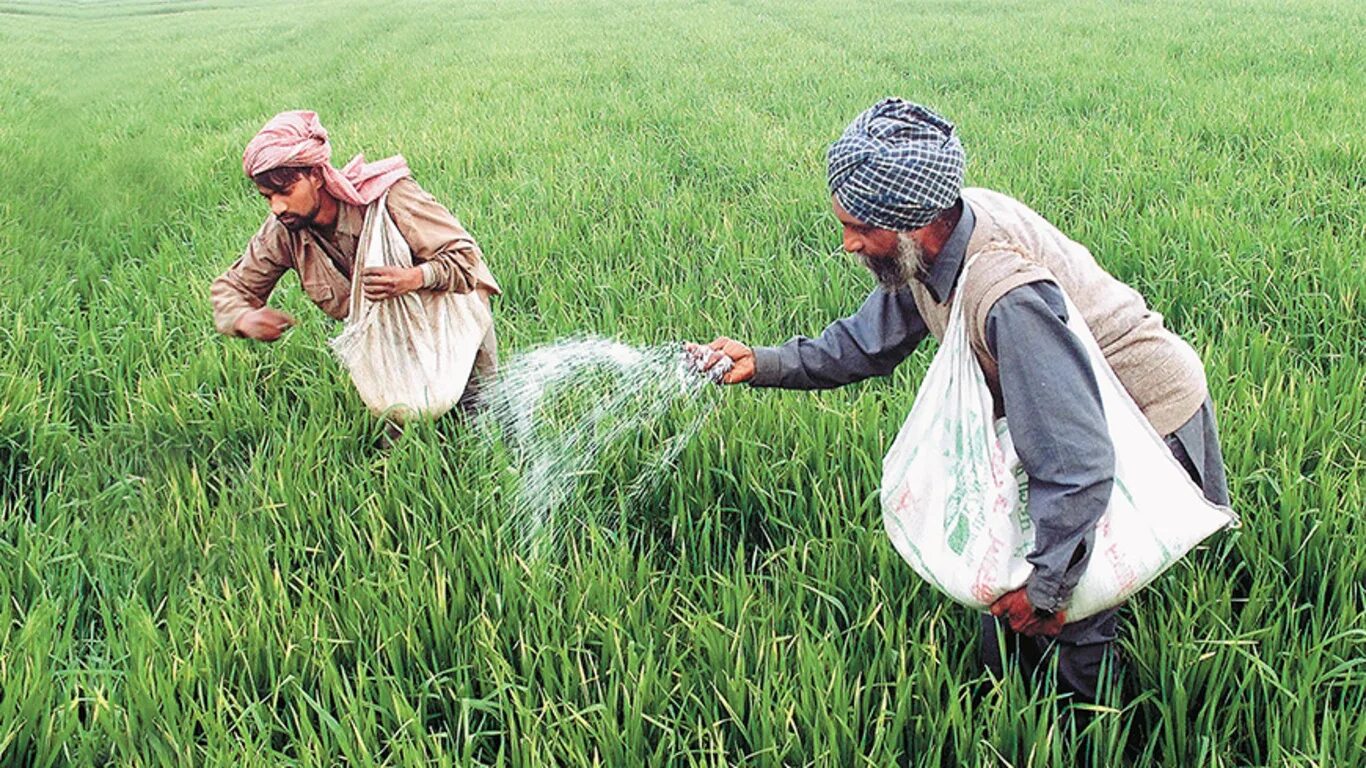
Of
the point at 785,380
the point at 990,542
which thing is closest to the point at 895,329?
the point at 785,380

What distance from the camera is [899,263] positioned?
1604 millimetres

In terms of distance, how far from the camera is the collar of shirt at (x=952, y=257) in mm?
1570

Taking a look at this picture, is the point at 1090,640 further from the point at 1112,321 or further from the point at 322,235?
the point at 322,235

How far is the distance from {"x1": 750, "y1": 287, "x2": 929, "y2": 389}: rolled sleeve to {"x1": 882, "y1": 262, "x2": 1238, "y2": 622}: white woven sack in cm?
29

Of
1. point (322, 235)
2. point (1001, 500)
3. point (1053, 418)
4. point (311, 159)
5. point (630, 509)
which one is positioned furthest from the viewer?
point (322, 235)

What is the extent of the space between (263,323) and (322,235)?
9.4 inches

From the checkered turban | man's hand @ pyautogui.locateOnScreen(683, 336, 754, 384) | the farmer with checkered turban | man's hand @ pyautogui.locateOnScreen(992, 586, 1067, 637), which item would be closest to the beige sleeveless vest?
the farmer with checkered turban

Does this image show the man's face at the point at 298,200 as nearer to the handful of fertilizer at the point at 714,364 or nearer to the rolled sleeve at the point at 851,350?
the handful of fertilizer at the point at 714,364

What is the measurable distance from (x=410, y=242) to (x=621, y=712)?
46.5 inches

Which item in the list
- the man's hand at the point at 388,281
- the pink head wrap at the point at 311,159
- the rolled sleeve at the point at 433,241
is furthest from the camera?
the rolled sleeve at the point at 433,241

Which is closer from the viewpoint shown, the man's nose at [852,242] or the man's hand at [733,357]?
the man's nose at [852,242]

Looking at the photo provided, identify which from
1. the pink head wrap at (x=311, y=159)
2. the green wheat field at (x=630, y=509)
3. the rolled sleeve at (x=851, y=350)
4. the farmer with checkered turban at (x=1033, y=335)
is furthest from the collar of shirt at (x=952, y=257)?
the pink head wrap at (x=311, y=159)

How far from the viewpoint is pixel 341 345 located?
8.01ft

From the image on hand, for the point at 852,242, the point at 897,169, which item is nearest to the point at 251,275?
the point at 852,242
